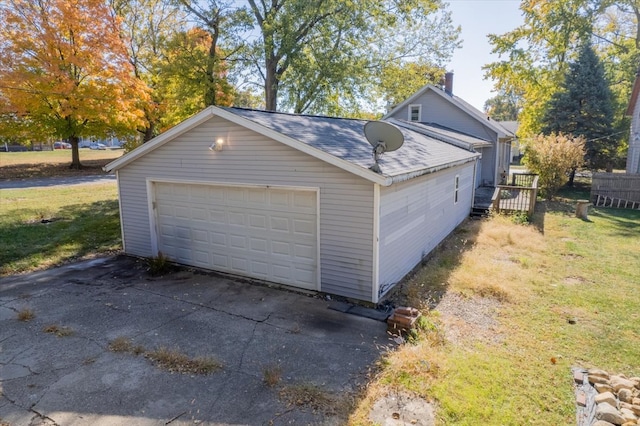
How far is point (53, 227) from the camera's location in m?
13.0

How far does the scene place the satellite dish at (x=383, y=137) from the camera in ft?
23.8

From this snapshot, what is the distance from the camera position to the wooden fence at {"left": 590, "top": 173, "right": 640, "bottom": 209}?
18141 mm

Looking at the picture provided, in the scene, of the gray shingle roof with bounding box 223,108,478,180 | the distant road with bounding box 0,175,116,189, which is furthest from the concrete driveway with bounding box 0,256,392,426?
the distant road with bounding box 0,175,116,189

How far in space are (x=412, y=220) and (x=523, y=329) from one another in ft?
11.2

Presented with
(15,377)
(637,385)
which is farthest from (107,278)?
(637,385)

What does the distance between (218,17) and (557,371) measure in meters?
22.8

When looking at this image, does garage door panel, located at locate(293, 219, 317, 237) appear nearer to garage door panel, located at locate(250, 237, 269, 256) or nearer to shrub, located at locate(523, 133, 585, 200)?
garage door panel, located at locate(250, 237, 269, 256)

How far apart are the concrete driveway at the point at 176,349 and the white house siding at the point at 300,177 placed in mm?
842

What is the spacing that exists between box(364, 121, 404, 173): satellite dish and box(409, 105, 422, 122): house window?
1801 centimetres

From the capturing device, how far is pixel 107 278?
29.8 feet

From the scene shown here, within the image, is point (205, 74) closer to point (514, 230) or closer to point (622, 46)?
point (514, 230)

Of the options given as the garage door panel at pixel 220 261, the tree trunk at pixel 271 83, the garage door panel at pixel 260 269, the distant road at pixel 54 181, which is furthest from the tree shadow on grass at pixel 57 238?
the tree trunk at pixel 271 83

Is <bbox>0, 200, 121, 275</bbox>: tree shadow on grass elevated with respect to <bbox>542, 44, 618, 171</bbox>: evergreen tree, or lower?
lower

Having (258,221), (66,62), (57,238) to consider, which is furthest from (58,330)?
(66,62)
